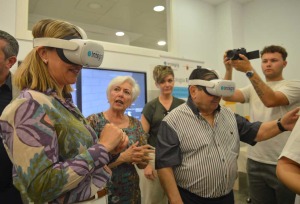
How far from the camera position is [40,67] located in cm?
81

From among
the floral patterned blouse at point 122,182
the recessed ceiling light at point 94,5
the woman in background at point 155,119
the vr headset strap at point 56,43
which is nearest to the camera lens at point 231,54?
the woman in background at point 155,119

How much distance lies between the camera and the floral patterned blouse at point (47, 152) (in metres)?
0.65

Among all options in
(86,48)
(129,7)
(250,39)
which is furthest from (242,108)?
(86,48)

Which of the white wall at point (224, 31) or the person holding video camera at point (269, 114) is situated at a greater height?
the white wall at point (224, 31)

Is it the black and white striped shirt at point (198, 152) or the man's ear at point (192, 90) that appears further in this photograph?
the man's ear at point (192, 90)

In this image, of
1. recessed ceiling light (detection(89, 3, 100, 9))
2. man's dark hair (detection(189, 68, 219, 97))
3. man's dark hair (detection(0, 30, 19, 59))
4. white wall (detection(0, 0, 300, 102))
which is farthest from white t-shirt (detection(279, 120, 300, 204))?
recessed ceiling light (detection(89, 3, 100, 9))

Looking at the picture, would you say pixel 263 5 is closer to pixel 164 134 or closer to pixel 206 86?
pixel 206 86

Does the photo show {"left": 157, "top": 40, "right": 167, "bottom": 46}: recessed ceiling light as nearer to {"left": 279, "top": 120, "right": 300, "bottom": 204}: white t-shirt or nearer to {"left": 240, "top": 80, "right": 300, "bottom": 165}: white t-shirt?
{"left": 240, "top": 80, "right": 300, "bottom": 165}: white t-shirt

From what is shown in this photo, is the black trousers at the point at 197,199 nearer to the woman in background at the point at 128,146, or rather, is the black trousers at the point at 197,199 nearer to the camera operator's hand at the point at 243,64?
the woman in background at the point at 128,146

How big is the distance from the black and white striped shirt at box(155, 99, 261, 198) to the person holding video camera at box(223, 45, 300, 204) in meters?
0.59

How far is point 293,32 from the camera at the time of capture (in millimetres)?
3508

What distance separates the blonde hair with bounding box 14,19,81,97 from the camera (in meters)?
0.79

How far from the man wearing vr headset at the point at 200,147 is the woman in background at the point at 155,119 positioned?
0.65 meters

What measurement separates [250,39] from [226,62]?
7.70 ft
